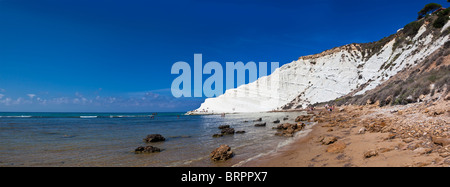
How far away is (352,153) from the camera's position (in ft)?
18.5

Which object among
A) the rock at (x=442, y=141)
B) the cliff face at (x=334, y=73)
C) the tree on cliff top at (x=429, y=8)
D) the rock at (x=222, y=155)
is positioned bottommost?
the rock at (x=222, y=155)

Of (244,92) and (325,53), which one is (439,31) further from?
(244,92)

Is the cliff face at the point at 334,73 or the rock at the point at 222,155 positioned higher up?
the cliff face at the point at 334,73

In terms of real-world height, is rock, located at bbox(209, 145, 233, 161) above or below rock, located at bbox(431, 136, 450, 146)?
below

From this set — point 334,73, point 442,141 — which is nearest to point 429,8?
point 334,73

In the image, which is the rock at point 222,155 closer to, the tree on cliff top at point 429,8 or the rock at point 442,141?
the rock at point 442,141

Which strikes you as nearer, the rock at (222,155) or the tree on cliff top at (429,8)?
the rock at (222,155)

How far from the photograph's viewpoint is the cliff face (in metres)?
35.3

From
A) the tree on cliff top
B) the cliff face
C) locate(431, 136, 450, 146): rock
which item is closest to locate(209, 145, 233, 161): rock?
locate(431, 136, 450, 146): rock

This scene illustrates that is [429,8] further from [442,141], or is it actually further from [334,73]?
[442,141]

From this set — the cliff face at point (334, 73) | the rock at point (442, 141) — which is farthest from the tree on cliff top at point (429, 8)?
the rock at point (442, 141)

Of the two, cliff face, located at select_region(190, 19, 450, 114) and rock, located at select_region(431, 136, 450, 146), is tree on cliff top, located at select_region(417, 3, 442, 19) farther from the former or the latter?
rock, located at select_region(431, 136, 450, 146)

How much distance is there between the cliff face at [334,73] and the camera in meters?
35.3
